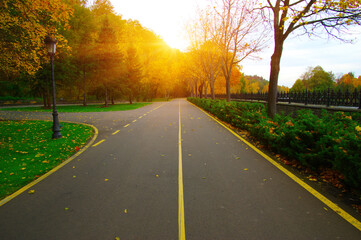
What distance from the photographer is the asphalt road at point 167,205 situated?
9.53 feet

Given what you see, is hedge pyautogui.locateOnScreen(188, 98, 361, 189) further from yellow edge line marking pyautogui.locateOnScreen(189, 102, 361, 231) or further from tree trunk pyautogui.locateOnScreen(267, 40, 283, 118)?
tree trunk pyautogui.locateOnScreen(267, 40, 283, 118)

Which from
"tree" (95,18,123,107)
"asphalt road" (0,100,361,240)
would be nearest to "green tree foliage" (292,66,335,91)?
"tree" (95,18,123,107)

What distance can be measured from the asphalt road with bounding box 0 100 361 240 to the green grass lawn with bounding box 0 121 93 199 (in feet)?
1.93

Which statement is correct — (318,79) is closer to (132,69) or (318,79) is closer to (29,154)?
(132,69)

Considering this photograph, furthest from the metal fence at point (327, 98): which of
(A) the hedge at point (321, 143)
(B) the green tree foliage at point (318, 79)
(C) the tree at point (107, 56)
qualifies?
(B) the green tree foliage at point (318, 79)

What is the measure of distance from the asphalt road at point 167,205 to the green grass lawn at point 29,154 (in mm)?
589

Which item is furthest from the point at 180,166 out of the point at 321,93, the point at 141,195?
the point at 321,93

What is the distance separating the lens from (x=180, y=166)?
18.5 ft

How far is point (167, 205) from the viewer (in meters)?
3.62

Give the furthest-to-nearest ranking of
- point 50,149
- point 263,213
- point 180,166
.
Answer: point 50,149 → point 180,166 → point 263,213

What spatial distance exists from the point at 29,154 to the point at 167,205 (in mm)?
6036

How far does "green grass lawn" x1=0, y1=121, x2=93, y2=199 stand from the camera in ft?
16.5

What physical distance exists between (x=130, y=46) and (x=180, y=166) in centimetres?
4282

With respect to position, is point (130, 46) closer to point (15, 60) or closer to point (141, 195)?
point (15, 60)
